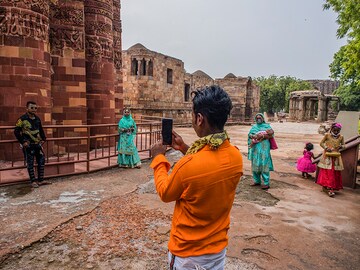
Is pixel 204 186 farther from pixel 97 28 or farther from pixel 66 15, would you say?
pixel 97 28

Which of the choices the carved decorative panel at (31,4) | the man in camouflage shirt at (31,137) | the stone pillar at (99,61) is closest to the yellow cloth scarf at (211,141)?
the man in camouflage shirt at (31,137)

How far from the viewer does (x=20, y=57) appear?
20.2ft

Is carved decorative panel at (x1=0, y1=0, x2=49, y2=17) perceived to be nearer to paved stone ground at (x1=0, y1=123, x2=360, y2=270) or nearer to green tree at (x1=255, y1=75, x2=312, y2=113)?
paved stone ground at (x1=0, y1=123, x2=360, y2=270)

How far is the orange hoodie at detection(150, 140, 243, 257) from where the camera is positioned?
1302 mm

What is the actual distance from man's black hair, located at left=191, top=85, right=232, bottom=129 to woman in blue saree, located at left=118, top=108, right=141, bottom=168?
221 inches

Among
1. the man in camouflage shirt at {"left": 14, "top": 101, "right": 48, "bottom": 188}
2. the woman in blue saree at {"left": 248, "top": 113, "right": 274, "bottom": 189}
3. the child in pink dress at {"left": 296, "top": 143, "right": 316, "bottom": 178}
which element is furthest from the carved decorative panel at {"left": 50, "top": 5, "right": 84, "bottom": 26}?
the child in pink dress at {"left": 296, "top": 143, "right": 316, "bottom": 178}

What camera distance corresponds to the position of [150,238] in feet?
10.8

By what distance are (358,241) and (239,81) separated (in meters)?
30.0

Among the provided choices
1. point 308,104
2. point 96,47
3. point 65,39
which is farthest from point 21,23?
point 308,104

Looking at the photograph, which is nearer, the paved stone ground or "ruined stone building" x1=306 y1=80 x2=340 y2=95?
the paved stone ground

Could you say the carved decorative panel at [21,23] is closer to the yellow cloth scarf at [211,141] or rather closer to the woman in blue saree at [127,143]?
the woman in blue saree at [127,143]

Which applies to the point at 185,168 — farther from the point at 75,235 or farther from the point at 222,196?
the point at 75,235

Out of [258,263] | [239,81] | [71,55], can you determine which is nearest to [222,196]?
[258,263]

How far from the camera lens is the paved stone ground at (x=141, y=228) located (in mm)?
2861
